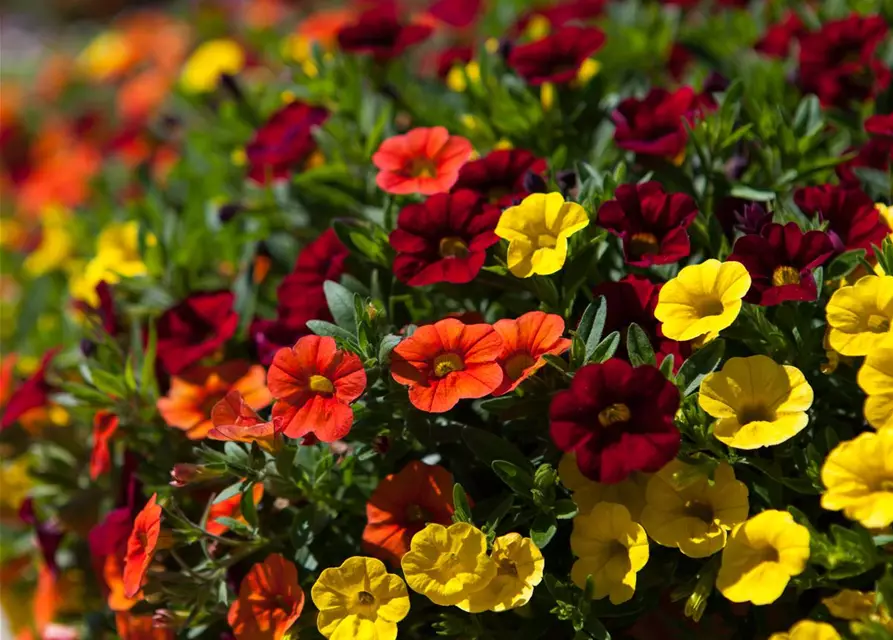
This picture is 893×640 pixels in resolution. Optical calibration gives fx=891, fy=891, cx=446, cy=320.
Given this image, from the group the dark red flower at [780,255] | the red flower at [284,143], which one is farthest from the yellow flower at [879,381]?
the red flower at [284,143]

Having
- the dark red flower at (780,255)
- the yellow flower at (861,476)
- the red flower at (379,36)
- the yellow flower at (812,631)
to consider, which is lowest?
the yellow flower at (812,631)

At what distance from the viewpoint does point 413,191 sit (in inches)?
61.7

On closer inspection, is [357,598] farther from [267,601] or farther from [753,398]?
[753,398]

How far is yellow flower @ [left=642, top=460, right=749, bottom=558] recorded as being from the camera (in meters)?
1.24

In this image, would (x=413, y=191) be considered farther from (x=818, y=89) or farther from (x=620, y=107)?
(x=818, y=89)

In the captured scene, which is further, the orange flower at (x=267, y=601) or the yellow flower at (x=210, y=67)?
the yellow flower at (x=210, y=67)

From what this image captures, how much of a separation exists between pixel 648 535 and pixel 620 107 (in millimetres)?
802

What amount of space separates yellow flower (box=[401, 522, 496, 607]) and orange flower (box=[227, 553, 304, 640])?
231 millimetres

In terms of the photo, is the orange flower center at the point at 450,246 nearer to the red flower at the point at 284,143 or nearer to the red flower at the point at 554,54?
the red flower at the point at 554,54

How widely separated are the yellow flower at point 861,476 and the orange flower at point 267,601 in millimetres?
783

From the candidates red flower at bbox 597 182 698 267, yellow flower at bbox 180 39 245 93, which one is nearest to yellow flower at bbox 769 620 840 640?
red flower at bbox 597 182 698 267

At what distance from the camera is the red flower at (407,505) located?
4.58 feet

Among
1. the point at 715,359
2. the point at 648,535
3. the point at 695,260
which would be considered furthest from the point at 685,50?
the point at 648,535

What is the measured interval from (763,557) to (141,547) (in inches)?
36.4
